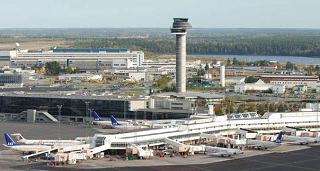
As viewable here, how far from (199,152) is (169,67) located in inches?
3580

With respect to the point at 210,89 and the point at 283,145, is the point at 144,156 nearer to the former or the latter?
the point at 283,145

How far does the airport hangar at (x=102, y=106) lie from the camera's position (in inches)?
2758

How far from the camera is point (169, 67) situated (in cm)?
14162

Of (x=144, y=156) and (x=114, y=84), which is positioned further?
(x=114, y=84)

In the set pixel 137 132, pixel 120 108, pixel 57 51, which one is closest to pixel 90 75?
pixel 57 51

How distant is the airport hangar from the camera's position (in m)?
70.1

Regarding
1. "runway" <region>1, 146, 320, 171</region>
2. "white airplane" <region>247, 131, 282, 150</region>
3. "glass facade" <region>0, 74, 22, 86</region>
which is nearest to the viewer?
"runway" <region>1, 146, 320, 171</region>

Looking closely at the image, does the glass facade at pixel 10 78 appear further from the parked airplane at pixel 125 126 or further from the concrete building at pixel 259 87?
the parked airplane at pixel 125 126

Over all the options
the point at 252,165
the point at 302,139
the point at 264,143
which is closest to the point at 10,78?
the point at 302,139

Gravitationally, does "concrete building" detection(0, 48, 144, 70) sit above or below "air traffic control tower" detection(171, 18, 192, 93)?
below

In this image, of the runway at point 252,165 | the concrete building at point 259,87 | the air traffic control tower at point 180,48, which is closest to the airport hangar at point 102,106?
the air traffic control tower at point 180,48

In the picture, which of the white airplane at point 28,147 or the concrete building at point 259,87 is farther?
the concrete building at point 259,87

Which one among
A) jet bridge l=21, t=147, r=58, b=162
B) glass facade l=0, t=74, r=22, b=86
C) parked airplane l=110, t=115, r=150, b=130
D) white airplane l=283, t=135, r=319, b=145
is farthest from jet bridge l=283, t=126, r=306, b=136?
glass facade l=0, t=74, r=22, b=86

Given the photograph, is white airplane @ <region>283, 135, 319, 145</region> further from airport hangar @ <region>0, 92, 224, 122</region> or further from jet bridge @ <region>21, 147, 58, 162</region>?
jet bridge @ <region>21, 147, 58, 162</region>
